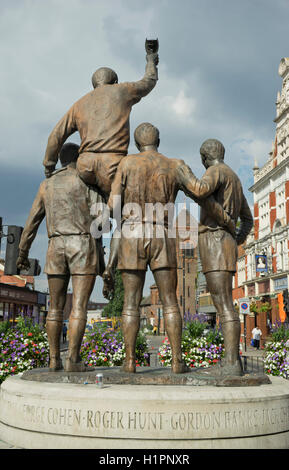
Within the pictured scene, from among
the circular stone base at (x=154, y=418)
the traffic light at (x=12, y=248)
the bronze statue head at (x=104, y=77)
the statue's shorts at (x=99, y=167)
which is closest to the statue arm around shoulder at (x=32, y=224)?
the statue's shorts at (x=99, y=167)

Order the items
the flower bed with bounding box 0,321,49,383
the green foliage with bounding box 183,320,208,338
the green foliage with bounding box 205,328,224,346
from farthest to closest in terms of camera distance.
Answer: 1. the green foliage with bounding box 183,320,208,338
2. the green foliage with bounding box 205,328,224,346
3. the flower bed with bounding box 0,321,49,383

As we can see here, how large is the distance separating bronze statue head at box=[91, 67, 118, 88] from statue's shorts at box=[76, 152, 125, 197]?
3.65ft

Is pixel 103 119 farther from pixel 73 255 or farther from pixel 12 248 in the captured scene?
pixel 12 248

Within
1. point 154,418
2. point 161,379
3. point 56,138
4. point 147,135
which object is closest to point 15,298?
point 56,138

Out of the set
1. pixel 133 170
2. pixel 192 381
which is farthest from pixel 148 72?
pixel 192 381

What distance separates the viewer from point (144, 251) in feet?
15.7

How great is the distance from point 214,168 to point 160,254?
1179mm

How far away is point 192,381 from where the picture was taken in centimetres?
433

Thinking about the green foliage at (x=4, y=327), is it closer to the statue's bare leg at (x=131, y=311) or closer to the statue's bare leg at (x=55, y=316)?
the statue's bare leg at (x=55, y=316)

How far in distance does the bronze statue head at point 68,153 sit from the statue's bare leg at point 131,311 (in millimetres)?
1908

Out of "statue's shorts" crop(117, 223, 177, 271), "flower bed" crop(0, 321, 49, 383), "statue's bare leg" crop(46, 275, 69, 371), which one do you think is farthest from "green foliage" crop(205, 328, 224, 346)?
"statue's shorts" crop(117, 223, 177, 271)

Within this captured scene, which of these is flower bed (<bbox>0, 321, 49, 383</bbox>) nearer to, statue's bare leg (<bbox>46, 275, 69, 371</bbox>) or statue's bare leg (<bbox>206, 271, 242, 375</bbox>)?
statue's bare leg (<bbox>46, 275, 69, 371</bbox>)

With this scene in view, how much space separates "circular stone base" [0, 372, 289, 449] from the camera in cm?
371

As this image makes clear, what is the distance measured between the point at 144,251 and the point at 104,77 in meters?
2.48
